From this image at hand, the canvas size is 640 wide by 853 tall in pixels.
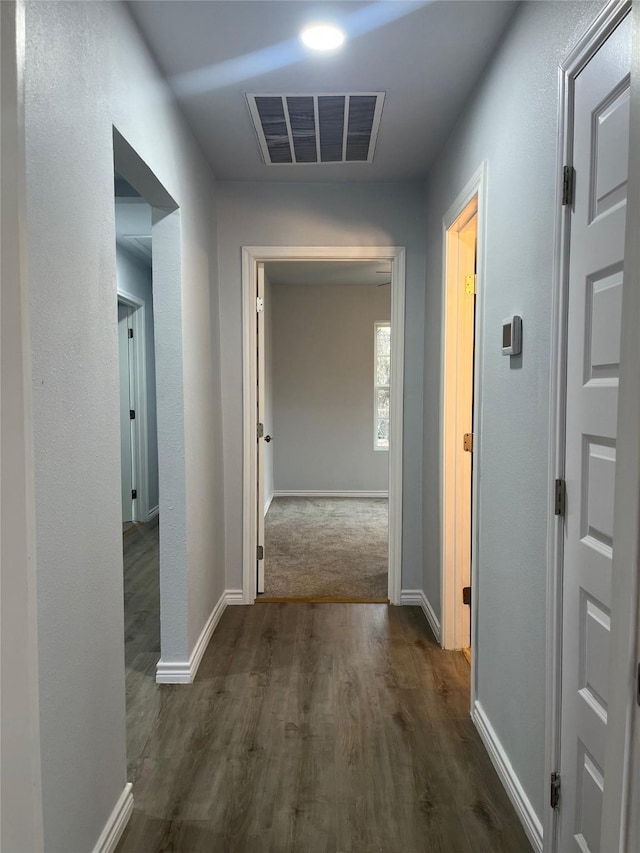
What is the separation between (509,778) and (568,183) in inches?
71.1

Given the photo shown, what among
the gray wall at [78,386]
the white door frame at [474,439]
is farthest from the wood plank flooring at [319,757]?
the gray wall at [78,386]

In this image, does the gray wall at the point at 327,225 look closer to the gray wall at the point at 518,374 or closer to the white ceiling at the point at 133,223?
the white ceiling at the point at 133,223

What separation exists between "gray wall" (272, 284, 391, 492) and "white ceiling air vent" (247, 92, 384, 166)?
376 cm

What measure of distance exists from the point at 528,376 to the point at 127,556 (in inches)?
152

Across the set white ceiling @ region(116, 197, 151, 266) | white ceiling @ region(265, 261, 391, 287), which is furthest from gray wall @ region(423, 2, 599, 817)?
white ceiling @ region(265, 261, 391, 287)

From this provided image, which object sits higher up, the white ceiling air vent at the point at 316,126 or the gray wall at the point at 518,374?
the white ceiling air vent at the point at 316,126

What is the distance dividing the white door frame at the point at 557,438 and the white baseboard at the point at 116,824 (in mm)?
1205

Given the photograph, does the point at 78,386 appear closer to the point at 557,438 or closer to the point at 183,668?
the point at 557,438

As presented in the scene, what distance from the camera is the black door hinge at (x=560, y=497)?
1491mm

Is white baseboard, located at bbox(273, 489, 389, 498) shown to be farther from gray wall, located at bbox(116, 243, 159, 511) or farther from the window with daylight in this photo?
Answer: gray wall, located at bbox(116, 243, 159, 511)

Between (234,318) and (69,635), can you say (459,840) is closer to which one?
(69,635)

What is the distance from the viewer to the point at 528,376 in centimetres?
174

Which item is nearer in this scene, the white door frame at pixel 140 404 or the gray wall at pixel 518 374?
the gray wall at pixel 518 374

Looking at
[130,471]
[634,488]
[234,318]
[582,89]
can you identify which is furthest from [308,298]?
[634,488]
